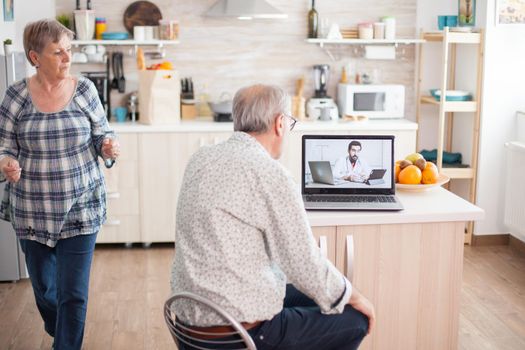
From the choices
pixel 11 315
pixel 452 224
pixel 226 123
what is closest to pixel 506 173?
pixel 226 123

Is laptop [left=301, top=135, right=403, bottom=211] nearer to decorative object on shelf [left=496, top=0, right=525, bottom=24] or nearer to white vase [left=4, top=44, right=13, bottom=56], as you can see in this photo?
white vase [left=4, top=44, right=13, bottom=56]

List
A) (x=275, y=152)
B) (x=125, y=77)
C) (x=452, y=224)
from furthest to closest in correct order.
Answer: (x=125, y=77), (x=452, y=224), (x=275, y=152)

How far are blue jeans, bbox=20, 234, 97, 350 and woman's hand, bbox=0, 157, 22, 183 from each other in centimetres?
31

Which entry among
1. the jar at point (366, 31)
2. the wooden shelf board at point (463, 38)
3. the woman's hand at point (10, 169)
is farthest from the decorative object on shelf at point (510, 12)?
the woman's hand at point (10, 169)

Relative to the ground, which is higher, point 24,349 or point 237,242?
point 237,242

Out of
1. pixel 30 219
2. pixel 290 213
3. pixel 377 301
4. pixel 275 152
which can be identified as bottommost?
pixel 377 301

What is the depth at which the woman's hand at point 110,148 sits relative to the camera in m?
3.06

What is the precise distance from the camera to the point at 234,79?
5.56m

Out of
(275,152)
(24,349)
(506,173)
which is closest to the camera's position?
(275,152)

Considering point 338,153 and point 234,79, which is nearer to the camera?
point 338,153

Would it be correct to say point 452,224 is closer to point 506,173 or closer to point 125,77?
point 506,173

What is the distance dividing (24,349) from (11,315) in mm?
452

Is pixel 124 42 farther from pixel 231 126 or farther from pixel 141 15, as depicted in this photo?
pixel 231 126

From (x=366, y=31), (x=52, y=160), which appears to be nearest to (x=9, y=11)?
(x=52, y=160)
